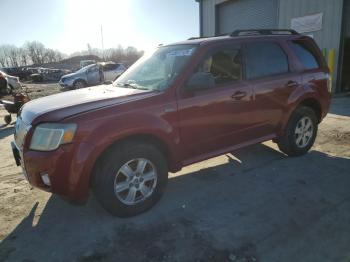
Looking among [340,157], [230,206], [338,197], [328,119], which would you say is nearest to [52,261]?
[230,206]

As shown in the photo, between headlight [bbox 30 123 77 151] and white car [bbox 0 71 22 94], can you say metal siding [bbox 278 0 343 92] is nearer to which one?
headlight [bbox 30 123 77 151]

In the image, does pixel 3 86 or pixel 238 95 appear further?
pixel 3 86

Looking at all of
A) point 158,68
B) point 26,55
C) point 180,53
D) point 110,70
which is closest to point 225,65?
point 180,53

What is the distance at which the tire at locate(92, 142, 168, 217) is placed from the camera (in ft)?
10.1

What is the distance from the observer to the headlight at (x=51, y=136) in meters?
2.85

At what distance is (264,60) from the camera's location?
433 cm

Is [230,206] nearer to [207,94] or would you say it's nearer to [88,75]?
[207,94]

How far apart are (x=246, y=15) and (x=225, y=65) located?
1152cm

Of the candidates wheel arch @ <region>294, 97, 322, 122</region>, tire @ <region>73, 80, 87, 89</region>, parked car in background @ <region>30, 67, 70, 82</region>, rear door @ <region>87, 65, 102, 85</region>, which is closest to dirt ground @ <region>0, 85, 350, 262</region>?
wheel arch @ <region>294, 97, 322, 122</region>

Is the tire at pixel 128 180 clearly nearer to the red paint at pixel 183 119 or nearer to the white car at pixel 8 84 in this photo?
the red paint at pixel 183 119

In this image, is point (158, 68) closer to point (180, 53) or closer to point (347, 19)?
point (180, 53)

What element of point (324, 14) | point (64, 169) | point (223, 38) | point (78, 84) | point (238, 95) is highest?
point (324, 14)

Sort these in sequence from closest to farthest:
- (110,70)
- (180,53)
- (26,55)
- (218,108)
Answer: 1. (218,108)
2. (180,53)
3. (110,70)
4. (26,55)

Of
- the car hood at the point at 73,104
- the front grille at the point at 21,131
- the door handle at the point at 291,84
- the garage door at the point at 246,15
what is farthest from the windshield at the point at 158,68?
the garage door at the point at 246,15
